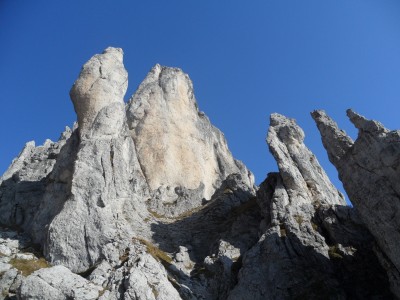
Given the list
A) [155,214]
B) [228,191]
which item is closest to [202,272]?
[155,214]

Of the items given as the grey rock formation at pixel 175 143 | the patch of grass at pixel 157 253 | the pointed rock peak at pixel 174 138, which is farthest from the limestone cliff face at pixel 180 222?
the pointed rock peak at pixel 174 138

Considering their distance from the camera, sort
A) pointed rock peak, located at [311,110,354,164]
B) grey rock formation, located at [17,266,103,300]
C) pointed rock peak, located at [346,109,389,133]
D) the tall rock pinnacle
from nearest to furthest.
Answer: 1. grey rock formation, located at [17,266,103,300]
2. pointed rock peak, located at [346,109,389,133]
3. pointed rock peak, located at [311,110,354,164]
4. the tall rock pinnacle

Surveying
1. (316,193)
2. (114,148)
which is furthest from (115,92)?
(316,193)

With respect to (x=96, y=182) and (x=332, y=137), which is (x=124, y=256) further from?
(x=332, y=137)

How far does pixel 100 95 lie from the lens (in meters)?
59.0

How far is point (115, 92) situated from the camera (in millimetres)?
61531

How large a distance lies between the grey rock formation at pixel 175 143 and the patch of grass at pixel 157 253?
15468 millimetres

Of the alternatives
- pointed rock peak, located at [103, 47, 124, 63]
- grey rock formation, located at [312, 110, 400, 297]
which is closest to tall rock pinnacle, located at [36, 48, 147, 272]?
pointed rock peak, located at [103, 47, 124, 63]

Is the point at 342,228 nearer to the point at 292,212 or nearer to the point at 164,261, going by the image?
the point at 292,212

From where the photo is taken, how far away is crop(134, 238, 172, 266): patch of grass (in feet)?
134

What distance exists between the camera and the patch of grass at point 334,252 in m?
35.2

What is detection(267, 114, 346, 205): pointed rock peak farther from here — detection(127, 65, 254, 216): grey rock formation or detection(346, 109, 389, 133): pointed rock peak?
detection(127, 65, 254, 216): grey rock formation

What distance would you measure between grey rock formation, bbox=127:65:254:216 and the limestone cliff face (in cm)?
66

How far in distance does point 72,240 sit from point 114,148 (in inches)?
563
